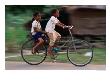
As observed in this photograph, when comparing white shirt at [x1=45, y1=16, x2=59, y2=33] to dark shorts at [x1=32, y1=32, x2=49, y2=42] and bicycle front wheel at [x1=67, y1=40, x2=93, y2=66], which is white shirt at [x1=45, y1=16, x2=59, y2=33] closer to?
dark shorts at [x1=32, y1=32, x2=49, y2=42]

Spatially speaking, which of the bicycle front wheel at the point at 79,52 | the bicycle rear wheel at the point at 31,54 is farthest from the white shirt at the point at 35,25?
the bicycle front wheel at the point at 79,52

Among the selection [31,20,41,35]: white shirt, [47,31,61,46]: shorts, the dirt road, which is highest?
[31,20,41,35]: white shirt

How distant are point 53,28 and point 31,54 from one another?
0.77 metres

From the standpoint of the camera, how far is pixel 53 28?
8266 millimetres

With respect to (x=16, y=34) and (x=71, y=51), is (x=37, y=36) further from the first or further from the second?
(x=71, y=51)

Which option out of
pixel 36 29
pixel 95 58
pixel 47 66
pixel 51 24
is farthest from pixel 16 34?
pixel 95 58

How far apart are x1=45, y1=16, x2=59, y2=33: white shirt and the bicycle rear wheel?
39cm

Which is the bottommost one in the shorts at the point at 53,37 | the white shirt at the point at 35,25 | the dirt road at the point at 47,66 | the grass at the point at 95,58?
the dirt road at the point at 47,66

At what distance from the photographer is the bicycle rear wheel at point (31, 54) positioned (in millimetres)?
8227

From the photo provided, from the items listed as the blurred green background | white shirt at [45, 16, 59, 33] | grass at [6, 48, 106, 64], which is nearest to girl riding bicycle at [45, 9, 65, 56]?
white shirt at [45, 16, 59, 33]

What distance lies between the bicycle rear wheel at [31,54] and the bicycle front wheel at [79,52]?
1.92ft

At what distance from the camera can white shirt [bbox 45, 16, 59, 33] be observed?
8242 millimetres

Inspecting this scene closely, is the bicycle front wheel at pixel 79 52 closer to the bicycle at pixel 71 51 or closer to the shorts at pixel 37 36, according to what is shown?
the bicycle at pixel 71 51
